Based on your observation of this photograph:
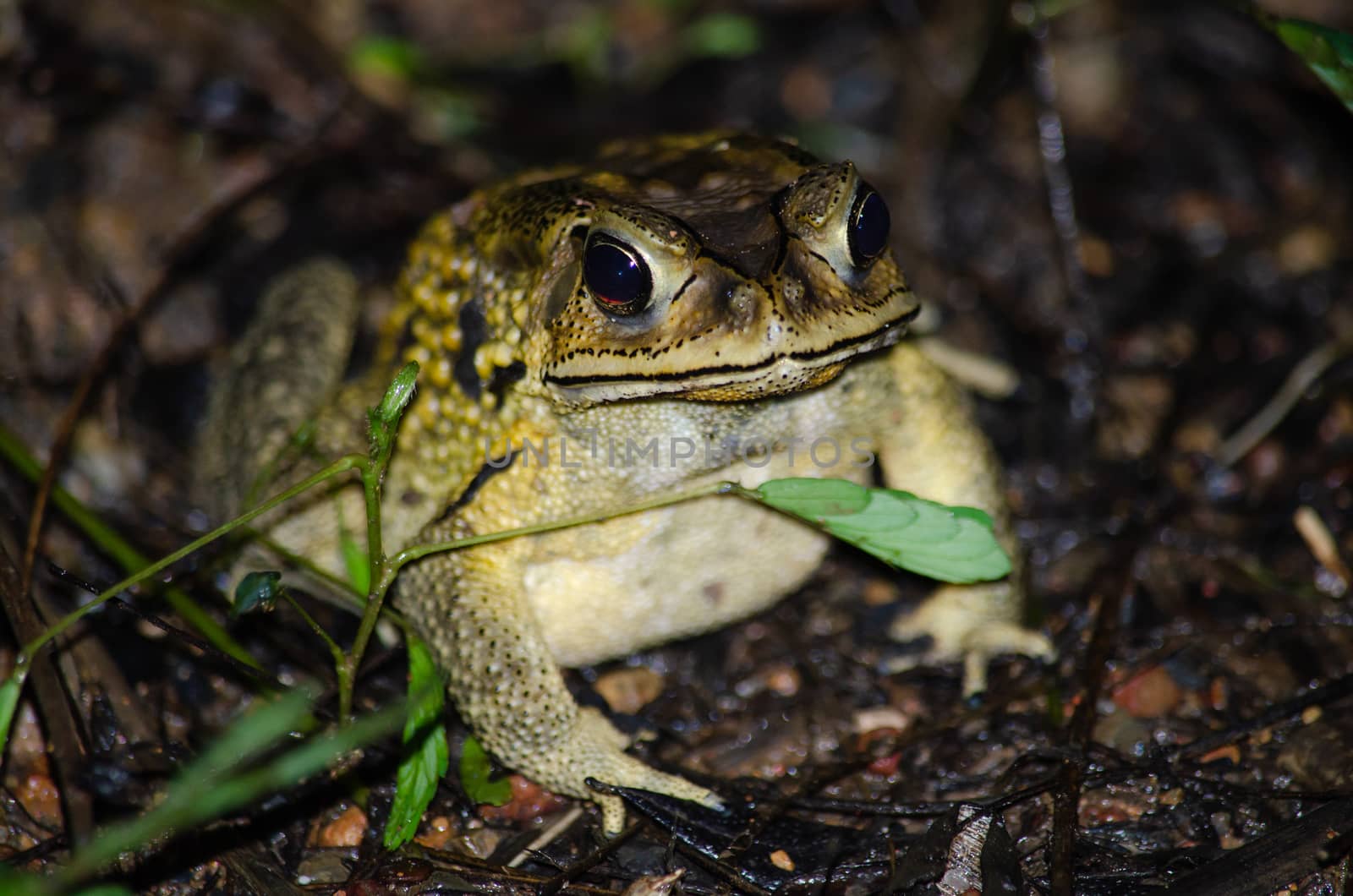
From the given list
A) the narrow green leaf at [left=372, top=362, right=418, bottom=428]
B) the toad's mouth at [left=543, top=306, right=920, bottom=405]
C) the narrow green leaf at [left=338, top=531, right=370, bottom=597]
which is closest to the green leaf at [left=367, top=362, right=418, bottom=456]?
the narrow green leaf at [left=372, top=362, right=418, bottom=428]

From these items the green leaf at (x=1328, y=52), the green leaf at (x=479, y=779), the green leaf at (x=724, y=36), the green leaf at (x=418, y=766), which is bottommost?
the green leaf at (x=479, y=779)

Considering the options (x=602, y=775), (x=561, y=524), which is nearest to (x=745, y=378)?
(x=561, y=524)

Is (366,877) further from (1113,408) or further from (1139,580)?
(1113,408)

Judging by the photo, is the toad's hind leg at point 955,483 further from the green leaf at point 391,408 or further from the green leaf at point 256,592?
the green leaf at point 256,592

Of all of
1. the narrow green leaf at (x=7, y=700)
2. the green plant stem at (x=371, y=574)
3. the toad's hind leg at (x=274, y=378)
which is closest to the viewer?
the narrow green leaf at (x=7, y=700)

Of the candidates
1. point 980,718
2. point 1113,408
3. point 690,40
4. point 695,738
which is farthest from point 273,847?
point 690,40

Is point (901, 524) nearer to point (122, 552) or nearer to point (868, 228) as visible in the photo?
point (868, 228)

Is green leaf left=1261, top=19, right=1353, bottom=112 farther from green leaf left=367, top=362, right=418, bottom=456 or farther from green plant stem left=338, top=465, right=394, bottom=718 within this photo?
green plant stem left=338, top=465, right=394, bottom=718

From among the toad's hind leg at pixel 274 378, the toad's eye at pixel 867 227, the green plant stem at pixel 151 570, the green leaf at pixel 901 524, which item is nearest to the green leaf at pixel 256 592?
the green plant stem at pixel 151 570
